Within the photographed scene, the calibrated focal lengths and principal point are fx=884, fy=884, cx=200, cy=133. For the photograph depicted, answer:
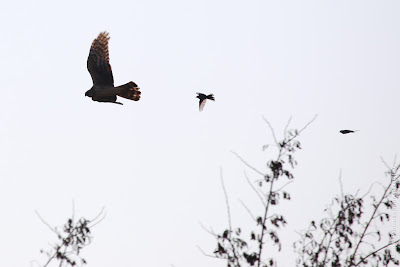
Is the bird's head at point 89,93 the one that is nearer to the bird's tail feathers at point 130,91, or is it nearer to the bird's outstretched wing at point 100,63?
the bird's outstretched wing at point 100,63

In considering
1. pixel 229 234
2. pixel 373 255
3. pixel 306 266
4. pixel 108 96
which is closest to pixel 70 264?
pixel 229 234

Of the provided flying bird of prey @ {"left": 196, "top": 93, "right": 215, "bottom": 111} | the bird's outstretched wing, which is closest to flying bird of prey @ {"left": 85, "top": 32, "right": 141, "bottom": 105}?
the bird's outstretched wing

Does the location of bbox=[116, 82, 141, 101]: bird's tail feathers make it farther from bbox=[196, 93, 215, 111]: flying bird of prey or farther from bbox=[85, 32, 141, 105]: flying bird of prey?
bbox=[196, 93, 215, 111]: flying bird of prey

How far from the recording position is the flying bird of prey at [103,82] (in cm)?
1752

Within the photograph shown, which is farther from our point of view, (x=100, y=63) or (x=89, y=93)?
(x=100, y=63)

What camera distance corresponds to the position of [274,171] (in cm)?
1155

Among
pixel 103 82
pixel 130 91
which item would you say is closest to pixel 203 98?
pixel 130 91

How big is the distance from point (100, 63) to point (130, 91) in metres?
1.09

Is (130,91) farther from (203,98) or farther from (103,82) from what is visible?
(203,98)

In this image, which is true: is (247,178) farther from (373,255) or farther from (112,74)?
(112,74)

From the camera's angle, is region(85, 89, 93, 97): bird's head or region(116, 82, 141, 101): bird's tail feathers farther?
region(85, 89, 93, 97): bird's head

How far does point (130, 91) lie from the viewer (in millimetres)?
17484

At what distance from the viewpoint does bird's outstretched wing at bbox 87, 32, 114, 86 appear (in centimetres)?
1788

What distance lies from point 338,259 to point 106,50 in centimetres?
859
